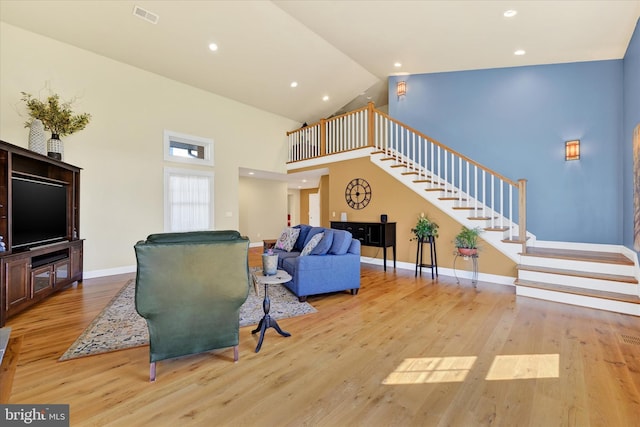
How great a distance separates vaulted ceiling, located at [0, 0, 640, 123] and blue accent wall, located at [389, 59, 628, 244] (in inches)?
13.7

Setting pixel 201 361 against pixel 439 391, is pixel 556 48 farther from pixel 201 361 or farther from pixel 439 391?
pixel 201 361

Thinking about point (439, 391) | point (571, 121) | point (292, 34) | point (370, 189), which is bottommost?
point (439, 391)

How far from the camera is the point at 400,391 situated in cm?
188

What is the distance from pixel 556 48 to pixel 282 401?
6391mm

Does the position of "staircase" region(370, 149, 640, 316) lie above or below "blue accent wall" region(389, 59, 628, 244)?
below

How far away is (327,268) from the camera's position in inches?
152

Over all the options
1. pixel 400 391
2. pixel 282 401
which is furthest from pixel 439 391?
pixel 282 401

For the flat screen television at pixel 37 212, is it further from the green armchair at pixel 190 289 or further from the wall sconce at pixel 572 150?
the wall sconce at pixel 572 150

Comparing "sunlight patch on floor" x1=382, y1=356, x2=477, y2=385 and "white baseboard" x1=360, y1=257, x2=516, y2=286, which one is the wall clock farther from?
"sunlight patch on floor" x1=382, y1=356, x2=477, y2=385

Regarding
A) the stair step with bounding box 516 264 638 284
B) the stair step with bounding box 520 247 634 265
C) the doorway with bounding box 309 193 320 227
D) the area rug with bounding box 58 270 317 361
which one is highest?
the doorway with bounding box 309 193 320 227

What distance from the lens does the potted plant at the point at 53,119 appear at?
13.7ft

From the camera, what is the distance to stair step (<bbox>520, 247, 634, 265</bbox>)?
3.94 metres

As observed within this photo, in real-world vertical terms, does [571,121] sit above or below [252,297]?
above
